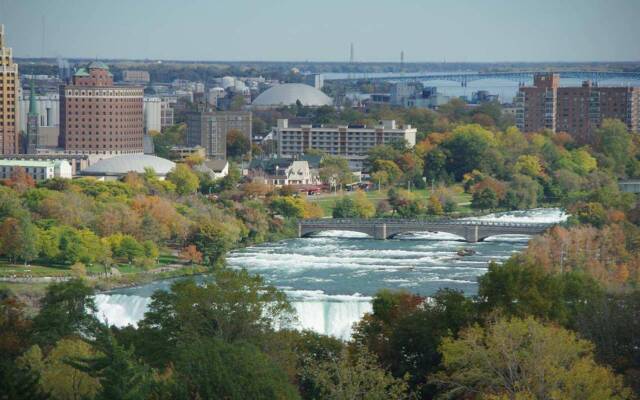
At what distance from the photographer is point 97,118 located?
2820 inches

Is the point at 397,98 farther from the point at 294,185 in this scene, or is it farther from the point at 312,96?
the point at 294,185

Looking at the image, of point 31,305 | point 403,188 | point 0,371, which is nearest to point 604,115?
point 403,188

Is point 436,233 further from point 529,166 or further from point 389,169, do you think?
point 529,166

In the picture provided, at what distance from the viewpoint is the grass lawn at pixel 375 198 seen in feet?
193

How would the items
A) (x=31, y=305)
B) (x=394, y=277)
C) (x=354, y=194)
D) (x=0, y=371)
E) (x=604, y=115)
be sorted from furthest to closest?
(x=604, y=115)
(x=354, y=194)
(x=394, y=277)
(x=31, y=305)
(x=0, y=371)

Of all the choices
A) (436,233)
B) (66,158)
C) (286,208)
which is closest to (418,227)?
(436,233)

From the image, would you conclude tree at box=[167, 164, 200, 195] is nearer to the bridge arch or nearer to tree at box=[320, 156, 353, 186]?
tree at box=[320, 156, 353, 186]

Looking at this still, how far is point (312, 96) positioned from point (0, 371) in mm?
93078

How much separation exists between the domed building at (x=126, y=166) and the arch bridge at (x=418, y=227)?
10.6 meters

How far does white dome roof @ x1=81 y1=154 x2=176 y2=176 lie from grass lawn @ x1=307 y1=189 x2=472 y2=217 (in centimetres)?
541

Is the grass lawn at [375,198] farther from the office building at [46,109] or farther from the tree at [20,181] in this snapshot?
the office building at [46,109]

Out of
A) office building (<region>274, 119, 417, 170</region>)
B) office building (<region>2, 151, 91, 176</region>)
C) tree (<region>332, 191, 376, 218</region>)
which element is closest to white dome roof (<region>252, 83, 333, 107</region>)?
office building (<region>274, 119, 417, 170</region>)

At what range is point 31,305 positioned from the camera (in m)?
37.9

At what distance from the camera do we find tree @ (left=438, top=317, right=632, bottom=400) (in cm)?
2195
